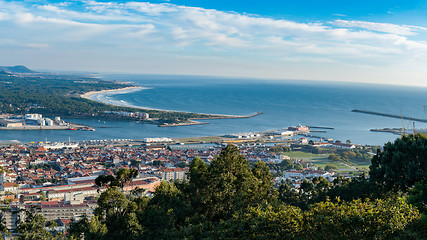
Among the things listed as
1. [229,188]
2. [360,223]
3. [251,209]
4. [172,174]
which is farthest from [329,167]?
[360,223]

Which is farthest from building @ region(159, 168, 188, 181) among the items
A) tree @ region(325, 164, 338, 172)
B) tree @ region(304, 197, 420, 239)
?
tree @ region(304, 197, 420, 239)

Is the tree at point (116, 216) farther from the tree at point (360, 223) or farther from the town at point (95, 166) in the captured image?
the town at point (95, 166)

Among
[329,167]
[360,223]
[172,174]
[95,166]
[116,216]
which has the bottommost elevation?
[95,166]

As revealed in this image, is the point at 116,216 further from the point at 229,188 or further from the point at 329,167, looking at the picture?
the point at 329,167

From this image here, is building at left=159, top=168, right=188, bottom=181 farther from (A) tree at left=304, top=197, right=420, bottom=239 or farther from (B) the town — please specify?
(A) tree at left=304, top=197, right=420, bottom=239

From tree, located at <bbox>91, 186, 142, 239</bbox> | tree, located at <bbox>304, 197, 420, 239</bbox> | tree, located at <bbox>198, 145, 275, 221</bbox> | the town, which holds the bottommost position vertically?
the town

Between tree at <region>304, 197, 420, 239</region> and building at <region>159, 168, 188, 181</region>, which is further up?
tree at <region>304, 197, 420, 239</region>

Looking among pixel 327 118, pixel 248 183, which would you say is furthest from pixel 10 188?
pixel 327 118

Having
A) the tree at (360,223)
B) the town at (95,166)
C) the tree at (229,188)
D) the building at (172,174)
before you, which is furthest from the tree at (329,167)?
the tree at (360,223)
